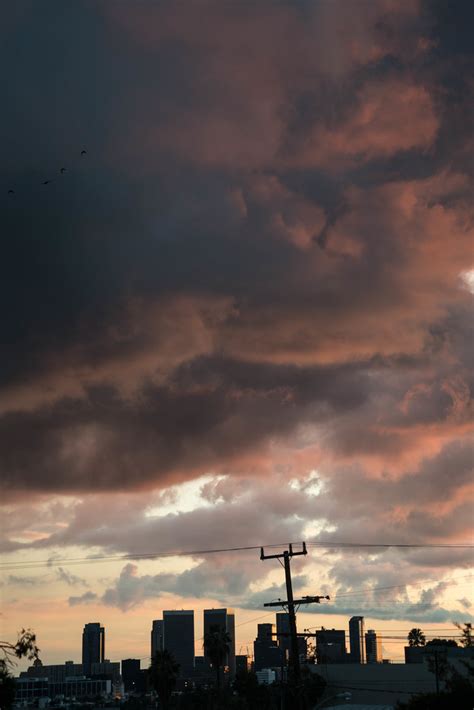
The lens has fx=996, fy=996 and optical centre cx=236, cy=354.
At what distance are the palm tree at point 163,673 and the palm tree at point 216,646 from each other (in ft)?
40.2

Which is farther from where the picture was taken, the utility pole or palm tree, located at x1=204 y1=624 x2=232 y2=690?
palm tree, located at x1=204 y1=624 x2=232 y2=690

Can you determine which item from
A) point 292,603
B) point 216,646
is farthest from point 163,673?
point 292,603

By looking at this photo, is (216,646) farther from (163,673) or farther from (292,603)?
(292,603)

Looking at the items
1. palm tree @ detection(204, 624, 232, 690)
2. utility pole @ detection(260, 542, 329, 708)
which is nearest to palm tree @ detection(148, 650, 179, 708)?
palm tree @ detection(204, 624, 232, 690)

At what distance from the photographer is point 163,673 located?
173 m

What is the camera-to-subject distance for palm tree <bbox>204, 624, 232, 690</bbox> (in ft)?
614

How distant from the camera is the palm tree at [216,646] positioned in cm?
18725

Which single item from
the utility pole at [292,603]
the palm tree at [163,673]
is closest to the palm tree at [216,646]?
the palm tree at [163,673]

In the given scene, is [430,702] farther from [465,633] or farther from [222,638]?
[222,638]

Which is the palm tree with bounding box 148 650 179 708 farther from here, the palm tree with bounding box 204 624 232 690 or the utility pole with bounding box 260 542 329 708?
the utility pole with bounding box 260 542 329 708

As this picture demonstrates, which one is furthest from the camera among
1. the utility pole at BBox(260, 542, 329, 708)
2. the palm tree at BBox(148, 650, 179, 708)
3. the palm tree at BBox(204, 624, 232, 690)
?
the palm tree at BBox(204, 624, 232, 690)

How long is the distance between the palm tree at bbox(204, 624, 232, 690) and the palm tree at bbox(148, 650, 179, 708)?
12242 millimetres

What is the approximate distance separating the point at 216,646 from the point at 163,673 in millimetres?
16911

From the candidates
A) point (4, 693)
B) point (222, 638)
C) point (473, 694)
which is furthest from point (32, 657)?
point (222, 638)
